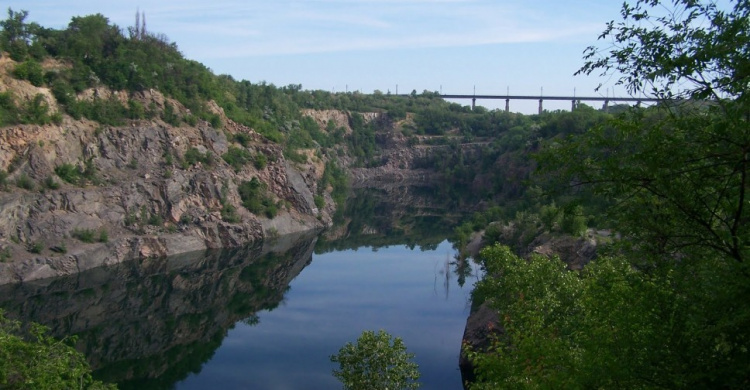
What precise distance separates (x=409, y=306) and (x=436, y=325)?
436cm

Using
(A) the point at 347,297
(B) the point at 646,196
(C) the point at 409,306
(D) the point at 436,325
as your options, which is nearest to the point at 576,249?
(D) the point at 436,325

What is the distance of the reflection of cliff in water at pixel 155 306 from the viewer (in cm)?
3350

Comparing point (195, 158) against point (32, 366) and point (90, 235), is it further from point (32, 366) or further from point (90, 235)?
point (32, 366)

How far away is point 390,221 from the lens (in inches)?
3319

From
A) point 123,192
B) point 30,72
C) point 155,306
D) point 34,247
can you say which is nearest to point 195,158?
point 123,192

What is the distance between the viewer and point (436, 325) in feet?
126

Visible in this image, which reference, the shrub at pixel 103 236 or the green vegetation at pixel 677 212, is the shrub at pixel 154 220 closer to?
the shrub at pixel 103 236

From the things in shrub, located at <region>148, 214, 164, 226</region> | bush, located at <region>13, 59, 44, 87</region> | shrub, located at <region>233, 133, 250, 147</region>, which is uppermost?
bush, located at <region>13, 59, 44, 87</region>

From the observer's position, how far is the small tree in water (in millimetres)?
20609

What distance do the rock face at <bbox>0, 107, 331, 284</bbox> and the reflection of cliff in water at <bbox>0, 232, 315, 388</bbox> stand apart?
1.68 m

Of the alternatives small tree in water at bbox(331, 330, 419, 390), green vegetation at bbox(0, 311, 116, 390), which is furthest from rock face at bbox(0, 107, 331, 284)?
small tree in water at bbox(331, 330, 419, 390)

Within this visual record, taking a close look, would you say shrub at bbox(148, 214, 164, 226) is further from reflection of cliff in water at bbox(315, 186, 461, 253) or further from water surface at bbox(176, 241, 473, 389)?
reflection of cliff in water at bbox(315, 186, 461, 253)

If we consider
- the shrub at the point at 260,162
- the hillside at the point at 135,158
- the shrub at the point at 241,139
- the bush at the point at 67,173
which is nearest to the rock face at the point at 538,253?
the hillside at the point at 135,158

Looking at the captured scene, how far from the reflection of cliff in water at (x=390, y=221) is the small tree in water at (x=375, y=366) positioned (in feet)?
142
